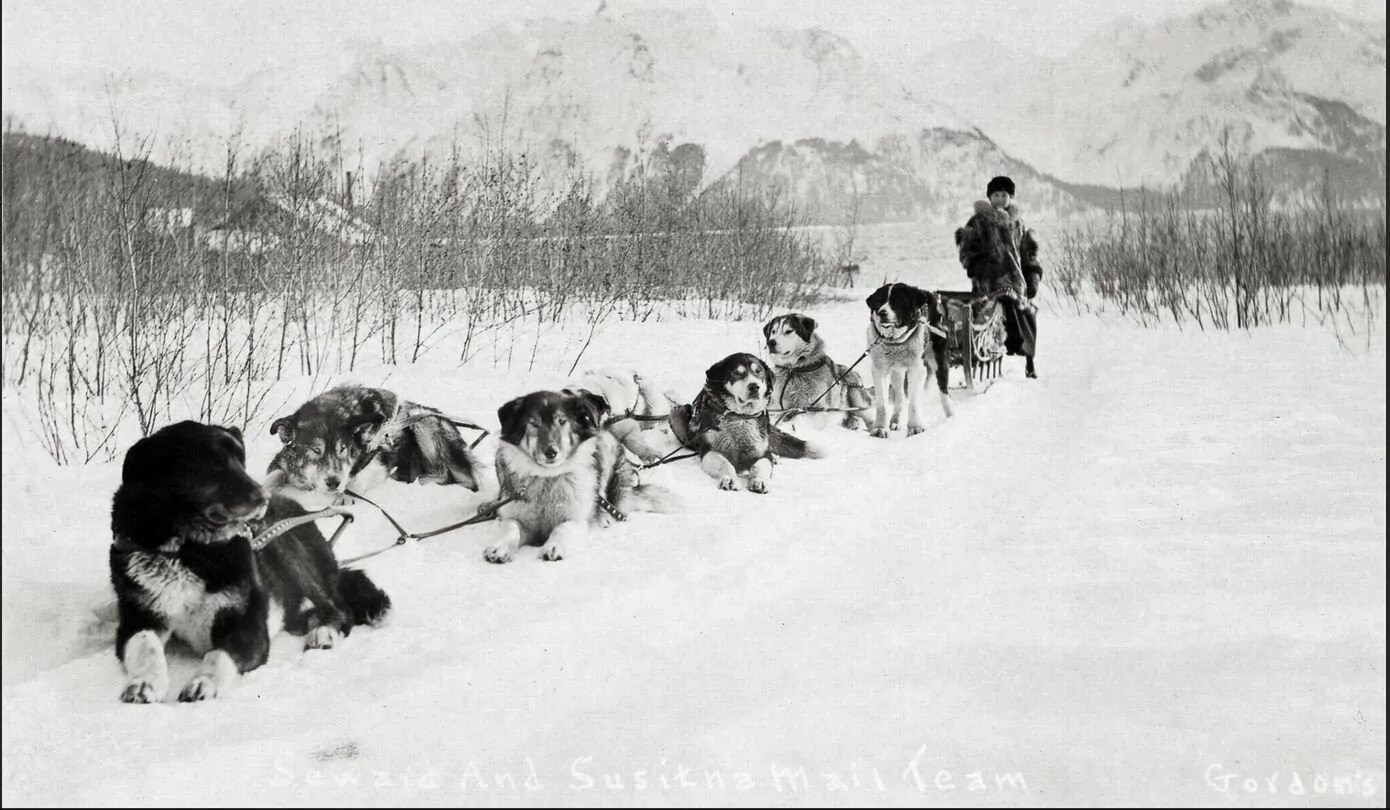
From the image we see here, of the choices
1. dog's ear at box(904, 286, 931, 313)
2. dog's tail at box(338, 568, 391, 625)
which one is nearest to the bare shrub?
dog's tail at box(338, 568, 391, 625)

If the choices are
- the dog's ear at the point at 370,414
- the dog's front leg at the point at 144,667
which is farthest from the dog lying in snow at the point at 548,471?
the dog's front leg at the point at 144,667

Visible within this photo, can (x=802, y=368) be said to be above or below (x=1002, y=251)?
below

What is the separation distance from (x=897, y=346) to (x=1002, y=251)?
238 centimetres

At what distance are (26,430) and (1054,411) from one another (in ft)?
19.1

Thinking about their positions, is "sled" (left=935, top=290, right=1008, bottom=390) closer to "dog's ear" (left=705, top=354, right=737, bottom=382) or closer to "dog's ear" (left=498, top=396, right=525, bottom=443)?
"dog's ear" (left=705, top=354, right=737, bottom=382)

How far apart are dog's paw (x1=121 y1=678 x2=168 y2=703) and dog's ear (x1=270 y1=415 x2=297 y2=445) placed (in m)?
1.55

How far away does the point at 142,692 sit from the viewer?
2146mm

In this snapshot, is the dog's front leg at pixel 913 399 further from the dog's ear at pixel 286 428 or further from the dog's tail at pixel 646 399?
the dog's ear at pixel 286 428

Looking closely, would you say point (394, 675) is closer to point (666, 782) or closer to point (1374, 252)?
point (666, 782)

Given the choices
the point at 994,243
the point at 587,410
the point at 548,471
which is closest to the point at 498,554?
the point at 548,471

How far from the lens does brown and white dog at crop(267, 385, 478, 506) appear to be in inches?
140

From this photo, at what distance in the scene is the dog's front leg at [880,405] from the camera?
5.77 m

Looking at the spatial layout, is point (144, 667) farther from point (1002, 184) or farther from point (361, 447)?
point (1002, 184)

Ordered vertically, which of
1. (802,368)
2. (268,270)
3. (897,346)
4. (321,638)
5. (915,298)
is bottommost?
(321,638)
